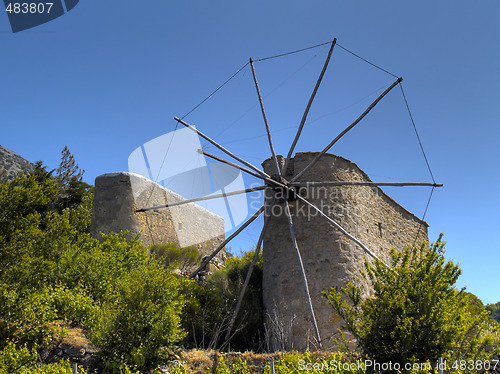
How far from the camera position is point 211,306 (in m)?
9.09

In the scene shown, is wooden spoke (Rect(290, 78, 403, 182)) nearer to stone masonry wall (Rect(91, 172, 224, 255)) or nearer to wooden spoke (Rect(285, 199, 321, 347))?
wooden spoke (Rect(285, 199, 321, 347))

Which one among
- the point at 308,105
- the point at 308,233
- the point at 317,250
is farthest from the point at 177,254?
the point at 308,105

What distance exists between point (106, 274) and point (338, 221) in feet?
16.6

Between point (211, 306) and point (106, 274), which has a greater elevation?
point (106, 274)

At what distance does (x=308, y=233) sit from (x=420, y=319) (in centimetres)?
387

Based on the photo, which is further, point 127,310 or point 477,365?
point 127,310

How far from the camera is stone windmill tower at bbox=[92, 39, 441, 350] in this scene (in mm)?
8195

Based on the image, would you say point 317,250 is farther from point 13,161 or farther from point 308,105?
point 13,161

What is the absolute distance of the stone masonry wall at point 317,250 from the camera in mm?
8156

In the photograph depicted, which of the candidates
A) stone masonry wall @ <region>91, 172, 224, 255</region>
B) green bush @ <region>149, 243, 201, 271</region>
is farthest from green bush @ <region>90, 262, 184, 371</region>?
green bush @ <region>149, 243, 201, 271</region>

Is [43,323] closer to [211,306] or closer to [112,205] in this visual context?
[211,306]

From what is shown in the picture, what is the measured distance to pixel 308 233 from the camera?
8914 millimetres

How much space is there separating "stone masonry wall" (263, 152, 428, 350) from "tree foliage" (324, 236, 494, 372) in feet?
7.26

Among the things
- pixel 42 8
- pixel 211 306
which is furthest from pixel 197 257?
pixel 42 8
